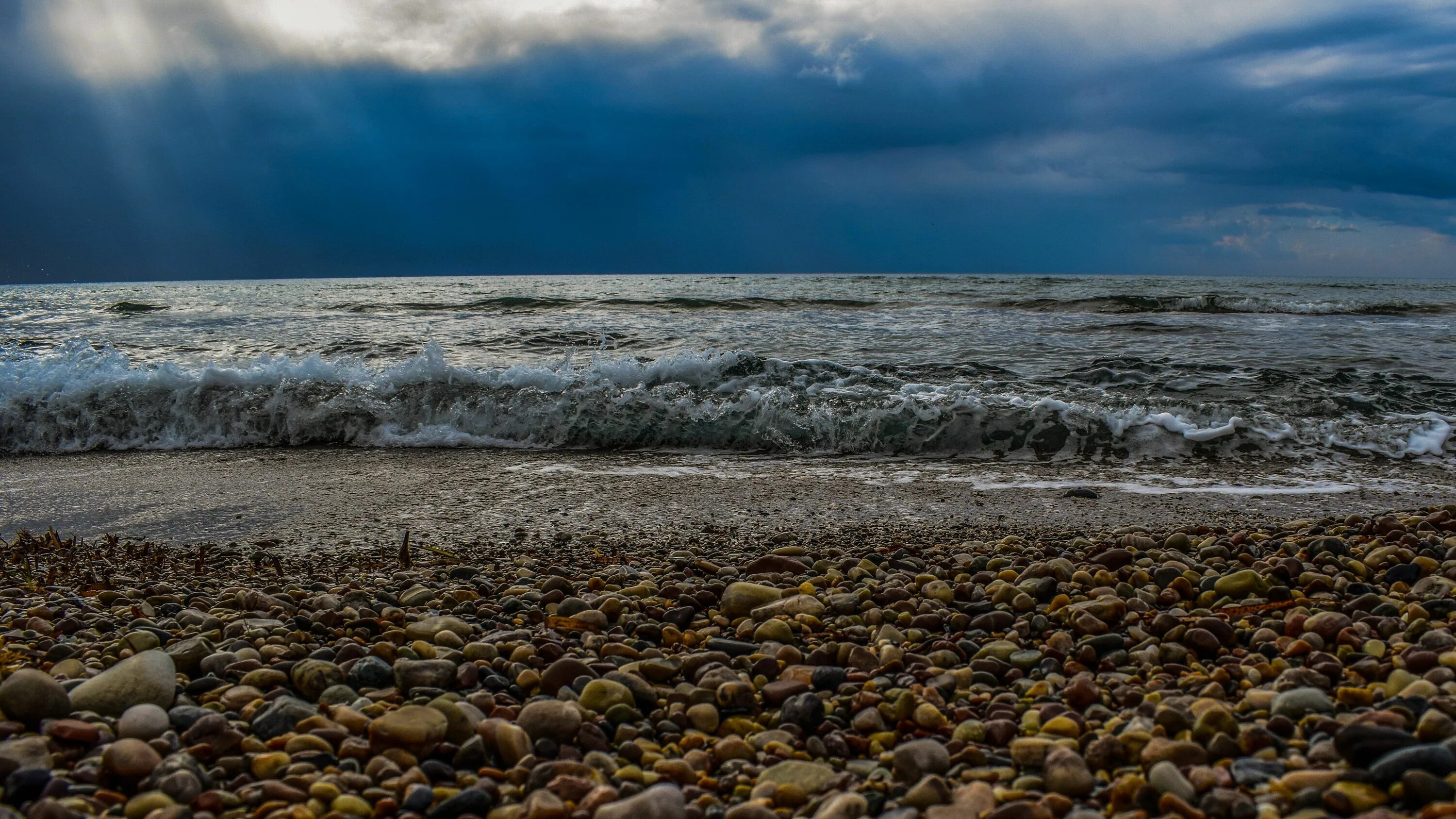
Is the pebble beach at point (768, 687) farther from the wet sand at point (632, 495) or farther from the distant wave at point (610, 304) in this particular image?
the distant wave at point (610, 304)

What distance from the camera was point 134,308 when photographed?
66.0ft

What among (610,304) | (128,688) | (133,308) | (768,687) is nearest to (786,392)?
(768,687)

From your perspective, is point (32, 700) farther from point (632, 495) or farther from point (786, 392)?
point (786, 392)

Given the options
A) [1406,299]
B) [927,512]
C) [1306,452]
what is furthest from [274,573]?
[1406,299]

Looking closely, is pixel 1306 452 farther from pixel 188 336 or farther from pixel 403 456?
pixel 188 336

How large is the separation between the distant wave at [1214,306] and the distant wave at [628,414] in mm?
9261

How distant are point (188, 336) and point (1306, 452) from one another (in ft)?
48.9

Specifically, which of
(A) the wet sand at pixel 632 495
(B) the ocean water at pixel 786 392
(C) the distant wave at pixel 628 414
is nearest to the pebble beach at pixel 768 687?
(A) the wet sand at pixel 632 495

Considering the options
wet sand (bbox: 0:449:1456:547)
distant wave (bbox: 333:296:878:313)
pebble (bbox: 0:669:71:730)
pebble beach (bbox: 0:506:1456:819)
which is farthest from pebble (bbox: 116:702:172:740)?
distant wave (bbox: 333:296:878:313)

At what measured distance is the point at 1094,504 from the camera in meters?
4.39

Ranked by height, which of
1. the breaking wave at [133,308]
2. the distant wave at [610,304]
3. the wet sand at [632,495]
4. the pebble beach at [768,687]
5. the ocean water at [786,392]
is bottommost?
the wet sand at [632,495]

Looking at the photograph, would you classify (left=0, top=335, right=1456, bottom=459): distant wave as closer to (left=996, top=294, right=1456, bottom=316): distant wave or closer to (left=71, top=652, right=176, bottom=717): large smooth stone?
(left=71, top=652, right=176, bottom=717): large smooth stone

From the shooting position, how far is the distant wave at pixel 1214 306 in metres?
15.7

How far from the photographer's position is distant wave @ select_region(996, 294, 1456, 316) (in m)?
15.7
